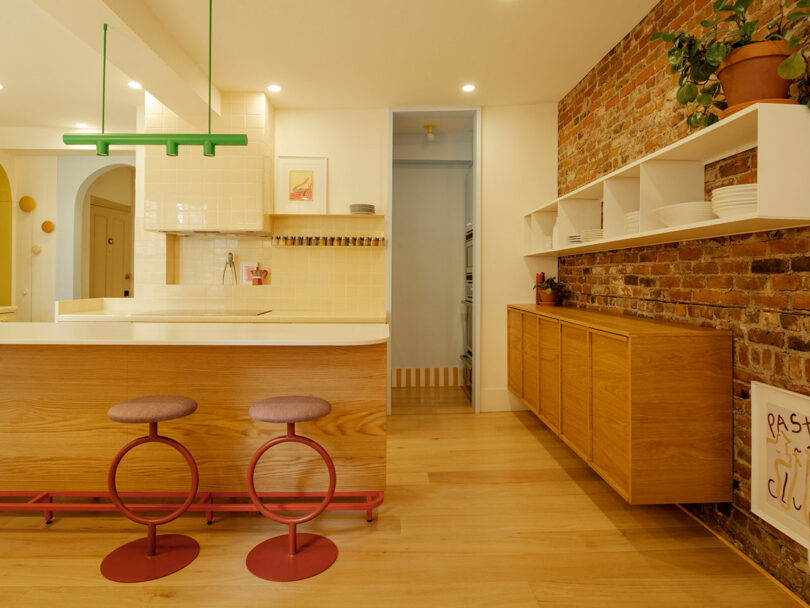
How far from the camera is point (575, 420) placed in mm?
2814

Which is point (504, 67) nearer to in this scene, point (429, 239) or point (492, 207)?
point (492, 207)

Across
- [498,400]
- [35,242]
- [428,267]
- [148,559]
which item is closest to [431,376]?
→ [498,400]

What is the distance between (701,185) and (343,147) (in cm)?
299

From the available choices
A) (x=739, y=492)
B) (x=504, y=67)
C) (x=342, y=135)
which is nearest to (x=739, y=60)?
(x=739, y=492)

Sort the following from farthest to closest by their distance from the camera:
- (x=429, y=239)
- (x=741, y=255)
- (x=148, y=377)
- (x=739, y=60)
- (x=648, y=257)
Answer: (x=429, y=239), (x=648, y=257), (x=148, y=377), (x=741, y=255), (x=739, y=60)

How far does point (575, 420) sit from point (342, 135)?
3141mm

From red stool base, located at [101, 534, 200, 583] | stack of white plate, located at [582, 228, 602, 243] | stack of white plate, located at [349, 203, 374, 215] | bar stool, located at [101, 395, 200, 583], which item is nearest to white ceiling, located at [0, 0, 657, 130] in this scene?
stack of white plate, located at [349, 203, 374, 215]

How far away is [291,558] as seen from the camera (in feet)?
6.57

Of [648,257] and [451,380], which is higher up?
[648,257]

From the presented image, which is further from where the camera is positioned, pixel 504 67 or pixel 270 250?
pixel 270 250

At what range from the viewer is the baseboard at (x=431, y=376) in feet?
17.1

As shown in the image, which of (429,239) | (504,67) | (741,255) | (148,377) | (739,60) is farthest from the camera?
(429,239)

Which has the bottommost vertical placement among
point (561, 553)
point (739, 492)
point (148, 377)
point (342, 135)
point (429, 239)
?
point (561, 553)

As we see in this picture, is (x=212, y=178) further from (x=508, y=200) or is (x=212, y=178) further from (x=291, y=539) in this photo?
(x=291, y=539)
